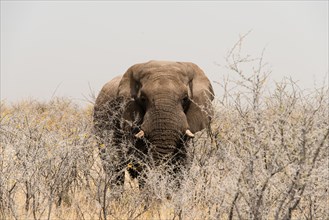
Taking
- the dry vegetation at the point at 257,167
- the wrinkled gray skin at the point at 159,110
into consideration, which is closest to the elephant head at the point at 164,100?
the wrinkled gray skin at the point at 159,110

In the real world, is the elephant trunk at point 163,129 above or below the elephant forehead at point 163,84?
below

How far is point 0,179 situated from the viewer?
6.17 meters

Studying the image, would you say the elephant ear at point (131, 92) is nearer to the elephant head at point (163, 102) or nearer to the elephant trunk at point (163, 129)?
the elephant head at point (163, 102)

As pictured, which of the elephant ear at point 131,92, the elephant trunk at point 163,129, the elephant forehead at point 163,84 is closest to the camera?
the elephant trunk at point 163,129

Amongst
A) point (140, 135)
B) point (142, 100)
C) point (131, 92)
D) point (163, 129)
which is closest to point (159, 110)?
point (163, 129)

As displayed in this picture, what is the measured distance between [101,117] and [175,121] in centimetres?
219

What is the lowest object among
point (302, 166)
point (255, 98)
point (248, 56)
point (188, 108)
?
point (302, 166)

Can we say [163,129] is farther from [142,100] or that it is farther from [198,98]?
[198,98]

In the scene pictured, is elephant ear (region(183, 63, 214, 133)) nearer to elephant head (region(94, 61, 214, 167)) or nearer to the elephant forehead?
elephant head (region(94, 61, 214, 167))

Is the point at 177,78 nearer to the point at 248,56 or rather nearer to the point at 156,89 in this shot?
the point at 156,89

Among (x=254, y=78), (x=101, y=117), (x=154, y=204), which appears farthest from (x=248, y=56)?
(x=101, y=117)

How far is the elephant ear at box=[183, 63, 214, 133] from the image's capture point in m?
8.67

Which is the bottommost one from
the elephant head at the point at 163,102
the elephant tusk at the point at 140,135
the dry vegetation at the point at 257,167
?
the dry vegetation at the point at 257,167

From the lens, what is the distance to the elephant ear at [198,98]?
867 cm
